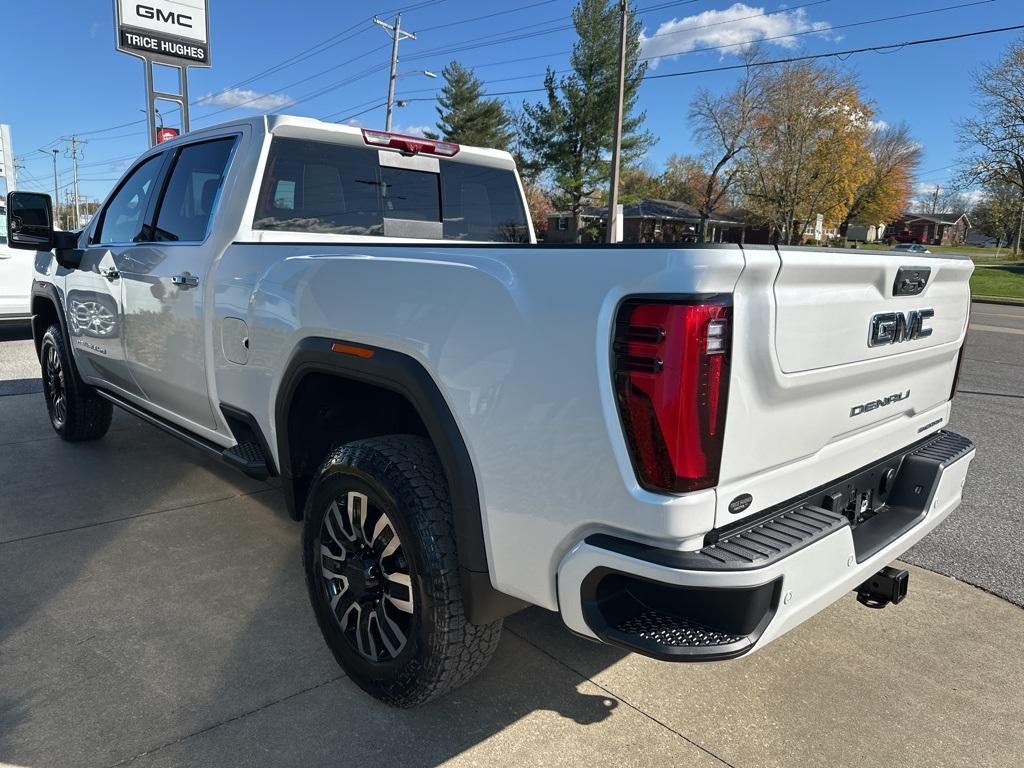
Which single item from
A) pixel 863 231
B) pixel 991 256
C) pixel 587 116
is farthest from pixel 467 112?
pixel 991 256

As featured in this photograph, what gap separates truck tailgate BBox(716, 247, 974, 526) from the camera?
68.2 inches

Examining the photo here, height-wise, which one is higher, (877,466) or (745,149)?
(745,149)

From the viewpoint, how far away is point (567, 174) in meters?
40.6

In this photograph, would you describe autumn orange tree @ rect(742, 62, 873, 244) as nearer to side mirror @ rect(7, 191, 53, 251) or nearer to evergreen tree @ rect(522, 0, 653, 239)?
evergreen tree @ rect(522, 0, 653, 239)

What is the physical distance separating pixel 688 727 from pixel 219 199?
2.96m

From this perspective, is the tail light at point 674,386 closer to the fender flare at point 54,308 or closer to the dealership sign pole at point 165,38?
the fender flare at point 54,308

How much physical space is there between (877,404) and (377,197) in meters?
2.63

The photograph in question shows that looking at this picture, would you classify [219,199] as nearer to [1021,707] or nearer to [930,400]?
[930,400]

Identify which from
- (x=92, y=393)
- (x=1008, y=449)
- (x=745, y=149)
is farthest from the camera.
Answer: (x=745, y=149)

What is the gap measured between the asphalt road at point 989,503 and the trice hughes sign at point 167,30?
50.0 feet

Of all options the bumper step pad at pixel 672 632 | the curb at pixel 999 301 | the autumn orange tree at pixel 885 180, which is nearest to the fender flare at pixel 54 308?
the bumper step pad at pixel 672 632

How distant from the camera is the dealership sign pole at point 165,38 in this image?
14.4 m

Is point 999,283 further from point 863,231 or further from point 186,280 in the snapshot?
point 186,280

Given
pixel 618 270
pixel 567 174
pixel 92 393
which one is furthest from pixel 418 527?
pixel 567 174
